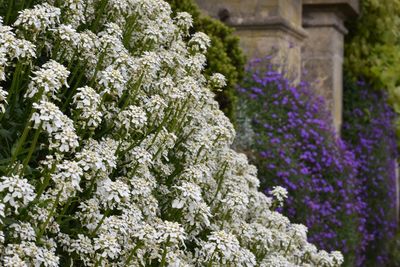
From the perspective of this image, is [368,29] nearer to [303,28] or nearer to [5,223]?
[303,28]

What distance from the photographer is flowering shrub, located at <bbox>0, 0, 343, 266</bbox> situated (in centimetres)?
228

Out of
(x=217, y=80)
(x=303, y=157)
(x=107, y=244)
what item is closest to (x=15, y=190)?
(x=107, y=244)

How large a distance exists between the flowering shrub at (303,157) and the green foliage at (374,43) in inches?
54.1

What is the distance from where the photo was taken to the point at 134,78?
2.96 meters

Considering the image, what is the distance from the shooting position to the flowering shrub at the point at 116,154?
228 cm

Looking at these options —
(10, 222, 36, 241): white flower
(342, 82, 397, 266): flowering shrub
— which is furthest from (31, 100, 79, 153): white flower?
(342, 82, 397, 266): flowering shrub

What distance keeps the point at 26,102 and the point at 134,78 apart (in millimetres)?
479

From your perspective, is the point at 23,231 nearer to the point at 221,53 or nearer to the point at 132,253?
the point at 132,253

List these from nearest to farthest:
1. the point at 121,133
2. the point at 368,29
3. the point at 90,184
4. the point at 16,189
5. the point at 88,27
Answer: the point at 16,189 → the point at 90,184 → the point at 121,133 → the point at 88,27 → the point at 368,29

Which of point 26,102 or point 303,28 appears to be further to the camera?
point 303,28

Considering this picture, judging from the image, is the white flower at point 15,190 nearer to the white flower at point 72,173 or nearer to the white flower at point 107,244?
the white flower at point 72,173

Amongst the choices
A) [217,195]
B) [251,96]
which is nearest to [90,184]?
[217,195]

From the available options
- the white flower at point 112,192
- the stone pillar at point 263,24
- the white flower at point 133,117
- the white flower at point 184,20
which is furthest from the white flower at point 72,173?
the stone pillar at point 263,24

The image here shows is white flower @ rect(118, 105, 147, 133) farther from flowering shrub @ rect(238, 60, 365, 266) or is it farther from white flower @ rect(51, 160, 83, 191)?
flowering shrub @ rect(238, 60, 365, 266)
